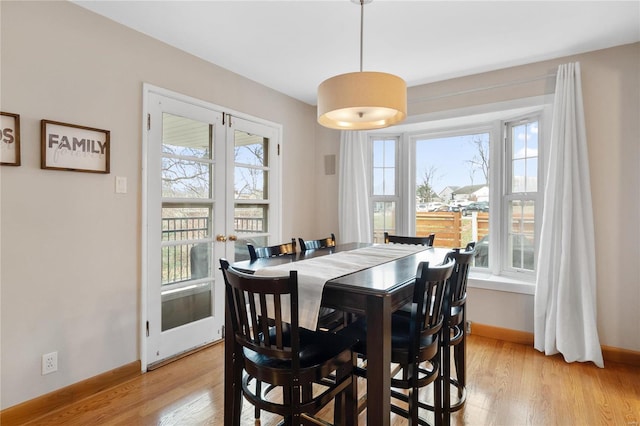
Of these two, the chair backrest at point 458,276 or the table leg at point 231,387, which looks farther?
the chair backrest at point 458,276

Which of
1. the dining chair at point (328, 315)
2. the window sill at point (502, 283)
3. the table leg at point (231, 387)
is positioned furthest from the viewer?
the window sill at point (502, 283)

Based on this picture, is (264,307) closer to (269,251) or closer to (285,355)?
(285,355)

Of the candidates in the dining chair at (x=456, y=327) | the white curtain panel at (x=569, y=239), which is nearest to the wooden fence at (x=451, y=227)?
the white curtain panel at (x=569, y=239)

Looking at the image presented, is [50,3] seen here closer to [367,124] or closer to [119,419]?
[367,124]

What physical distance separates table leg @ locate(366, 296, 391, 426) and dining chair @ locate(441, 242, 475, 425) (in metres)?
0.55

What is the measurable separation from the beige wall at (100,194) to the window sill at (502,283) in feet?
0.19

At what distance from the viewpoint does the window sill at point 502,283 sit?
10.1 ft

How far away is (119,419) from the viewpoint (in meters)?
1.97

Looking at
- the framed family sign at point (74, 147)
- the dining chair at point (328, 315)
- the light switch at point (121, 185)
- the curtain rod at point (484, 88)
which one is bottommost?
the dining chair at point (328, 315)

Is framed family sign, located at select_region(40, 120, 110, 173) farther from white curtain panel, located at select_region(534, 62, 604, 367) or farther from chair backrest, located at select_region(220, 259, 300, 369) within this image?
white curtain panel, located at select_region(534, 62, 604, 367)

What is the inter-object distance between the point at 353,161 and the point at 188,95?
6.06ft

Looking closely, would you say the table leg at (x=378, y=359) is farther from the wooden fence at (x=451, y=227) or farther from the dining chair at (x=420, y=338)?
the wooden fence at (x=451, y=227)

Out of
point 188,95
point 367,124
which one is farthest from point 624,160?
point 188,95

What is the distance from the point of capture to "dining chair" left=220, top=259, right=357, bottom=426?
1.35 metres
